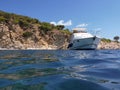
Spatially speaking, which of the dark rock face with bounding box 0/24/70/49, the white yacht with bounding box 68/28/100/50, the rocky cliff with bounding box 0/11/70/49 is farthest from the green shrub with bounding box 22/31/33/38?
the white yacht with bounding box 68/28/100/50

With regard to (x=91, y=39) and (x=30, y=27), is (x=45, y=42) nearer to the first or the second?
(x=30, y=27)

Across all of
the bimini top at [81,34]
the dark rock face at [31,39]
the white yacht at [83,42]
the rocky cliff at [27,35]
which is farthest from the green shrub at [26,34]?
the white yacht at [83,42]

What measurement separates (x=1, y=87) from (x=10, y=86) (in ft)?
0.79

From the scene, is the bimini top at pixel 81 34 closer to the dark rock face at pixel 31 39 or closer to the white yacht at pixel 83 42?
the white yacht at pixel 83 42

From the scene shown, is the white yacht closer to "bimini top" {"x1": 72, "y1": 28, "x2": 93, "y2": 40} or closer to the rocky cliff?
"bimini top" {"x1": 72, "y1": 28, "x2": 93, "y2": 40}

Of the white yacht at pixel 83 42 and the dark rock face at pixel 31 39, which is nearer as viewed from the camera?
the white yacht at pixel 83 42

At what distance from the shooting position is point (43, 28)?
325 feet

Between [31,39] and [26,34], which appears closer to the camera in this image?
[26,34]

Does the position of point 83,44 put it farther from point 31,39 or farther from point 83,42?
point 31,39

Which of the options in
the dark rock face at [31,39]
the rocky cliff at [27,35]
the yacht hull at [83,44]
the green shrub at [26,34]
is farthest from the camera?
the green shrub at [26,34]

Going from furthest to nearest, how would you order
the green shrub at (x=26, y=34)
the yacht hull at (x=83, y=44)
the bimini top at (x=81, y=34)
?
the green shrub at (x=26, y=34)
the bimini top at (x=81, y=34)
the yacht hull at (x=83, y=44)

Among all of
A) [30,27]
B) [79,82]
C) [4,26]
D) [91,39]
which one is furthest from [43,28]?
[79,82]

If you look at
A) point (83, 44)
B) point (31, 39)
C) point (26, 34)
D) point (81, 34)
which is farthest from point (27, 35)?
point (83, 44)

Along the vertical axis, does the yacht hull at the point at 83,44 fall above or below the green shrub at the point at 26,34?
below
